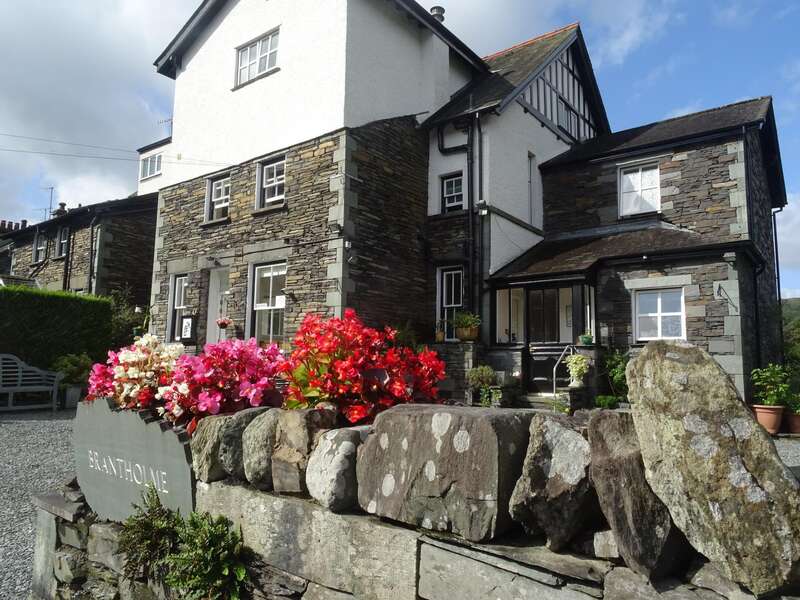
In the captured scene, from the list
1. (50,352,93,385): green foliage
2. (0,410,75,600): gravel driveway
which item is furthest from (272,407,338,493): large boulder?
(50,352,93,385): green foliage

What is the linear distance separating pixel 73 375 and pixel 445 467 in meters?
13.1

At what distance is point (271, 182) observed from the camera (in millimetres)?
13617

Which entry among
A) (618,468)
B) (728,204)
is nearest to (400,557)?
(618,468)

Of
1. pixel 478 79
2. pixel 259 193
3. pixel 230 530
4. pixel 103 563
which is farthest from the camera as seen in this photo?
pixel 478 79

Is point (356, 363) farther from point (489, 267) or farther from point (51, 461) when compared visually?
point (489, 267)

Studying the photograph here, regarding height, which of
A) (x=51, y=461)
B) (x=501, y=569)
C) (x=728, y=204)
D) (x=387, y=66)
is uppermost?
(x=387, y=66)

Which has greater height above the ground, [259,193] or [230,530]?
[259,193]

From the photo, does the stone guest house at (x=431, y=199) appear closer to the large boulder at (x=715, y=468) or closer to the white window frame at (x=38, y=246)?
the large boulder at (x=715, y=468)

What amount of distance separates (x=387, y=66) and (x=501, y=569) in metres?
13.3

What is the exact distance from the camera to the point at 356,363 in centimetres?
311

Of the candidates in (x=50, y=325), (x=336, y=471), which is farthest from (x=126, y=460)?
(x=50, y=325)

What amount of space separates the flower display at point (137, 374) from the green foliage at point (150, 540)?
73 cm

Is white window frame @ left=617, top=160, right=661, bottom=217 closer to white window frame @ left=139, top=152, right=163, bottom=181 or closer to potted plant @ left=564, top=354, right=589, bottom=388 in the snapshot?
potted plant @ left=564, top=354, right=589, bottom=388

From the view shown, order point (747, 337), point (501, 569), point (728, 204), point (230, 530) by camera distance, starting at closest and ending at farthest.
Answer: point (501, 569), point (230, 530), point (747, 337), point (728, 204)
